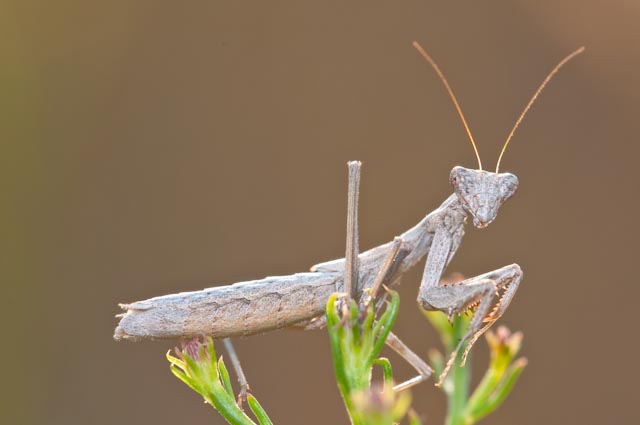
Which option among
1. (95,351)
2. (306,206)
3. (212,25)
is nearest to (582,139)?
(306,206)

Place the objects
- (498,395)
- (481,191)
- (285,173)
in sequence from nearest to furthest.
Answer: (498,395), (481,191), (285,173)

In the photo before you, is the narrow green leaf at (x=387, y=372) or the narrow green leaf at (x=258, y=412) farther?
the narrow green leaf at (x=258, y=412)

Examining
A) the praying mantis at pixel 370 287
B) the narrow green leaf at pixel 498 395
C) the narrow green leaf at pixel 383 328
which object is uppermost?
the praying mantis at pixel 370 287

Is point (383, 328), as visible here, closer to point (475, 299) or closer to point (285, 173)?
point (475, 299)

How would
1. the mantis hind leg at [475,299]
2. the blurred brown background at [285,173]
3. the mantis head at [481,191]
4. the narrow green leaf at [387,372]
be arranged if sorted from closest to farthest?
1. the narrow green leaf at [387,372]
2. the mantis hind leg at [475,299]
3. the mantis head at [481,191]
4. the blurred brown background at [285,173]

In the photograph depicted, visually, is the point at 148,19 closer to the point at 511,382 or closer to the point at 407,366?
the point at 407,366

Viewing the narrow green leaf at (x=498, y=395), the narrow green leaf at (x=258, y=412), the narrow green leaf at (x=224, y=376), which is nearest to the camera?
the narrow green leaf at (x=498, y=395)

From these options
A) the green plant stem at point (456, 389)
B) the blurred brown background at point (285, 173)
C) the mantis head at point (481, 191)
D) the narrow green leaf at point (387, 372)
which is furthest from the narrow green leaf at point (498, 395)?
the blurred brown background at point (285, 173)

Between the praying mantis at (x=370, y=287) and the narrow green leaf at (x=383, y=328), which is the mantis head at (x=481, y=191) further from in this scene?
the narrow green leaf at (x=383, y=328)

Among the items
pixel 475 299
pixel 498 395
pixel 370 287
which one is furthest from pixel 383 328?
pixel 370 287
